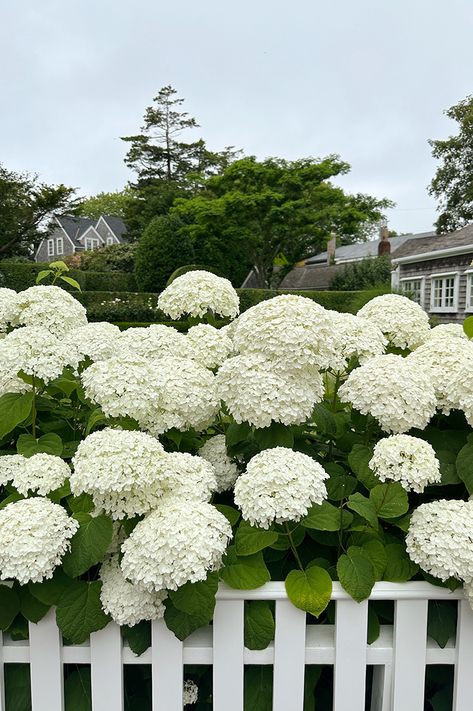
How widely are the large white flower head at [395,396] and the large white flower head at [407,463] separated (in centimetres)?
7

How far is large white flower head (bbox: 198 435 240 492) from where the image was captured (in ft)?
4.25

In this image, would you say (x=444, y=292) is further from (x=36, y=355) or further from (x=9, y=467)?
(x=9, y=467)

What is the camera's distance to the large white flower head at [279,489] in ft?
3.08

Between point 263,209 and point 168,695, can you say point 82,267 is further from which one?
point 168,695

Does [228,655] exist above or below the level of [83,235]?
below

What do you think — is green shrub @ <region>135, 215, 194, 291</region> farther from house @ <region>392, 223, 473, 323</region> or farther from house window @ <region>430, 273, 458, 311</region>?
house window @ <region>430, 273, 458, 311</region>

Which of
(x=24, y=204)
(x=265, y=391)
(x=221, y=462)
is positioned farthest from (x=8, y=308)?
(x=24, y=204)

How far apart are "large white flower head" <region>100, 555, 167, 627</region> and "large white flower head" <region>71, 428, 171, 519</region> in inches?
5.2

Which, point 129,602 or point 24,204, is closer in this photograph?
point 129,602

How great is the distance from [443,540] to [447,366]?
43 cm

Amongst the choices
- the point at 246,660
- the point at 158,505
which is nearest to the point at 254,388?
the point at 158,505

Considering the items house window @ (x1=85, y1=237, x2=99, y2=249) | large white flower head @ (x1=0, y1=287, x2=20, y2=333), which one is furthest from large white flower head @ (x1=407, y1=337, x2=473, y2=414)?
house window @ (x1=85, y1=237, x2=99, y2=249)

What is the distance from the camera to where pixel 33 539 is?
904 mm

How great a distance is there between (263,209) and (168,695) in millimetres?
19574
